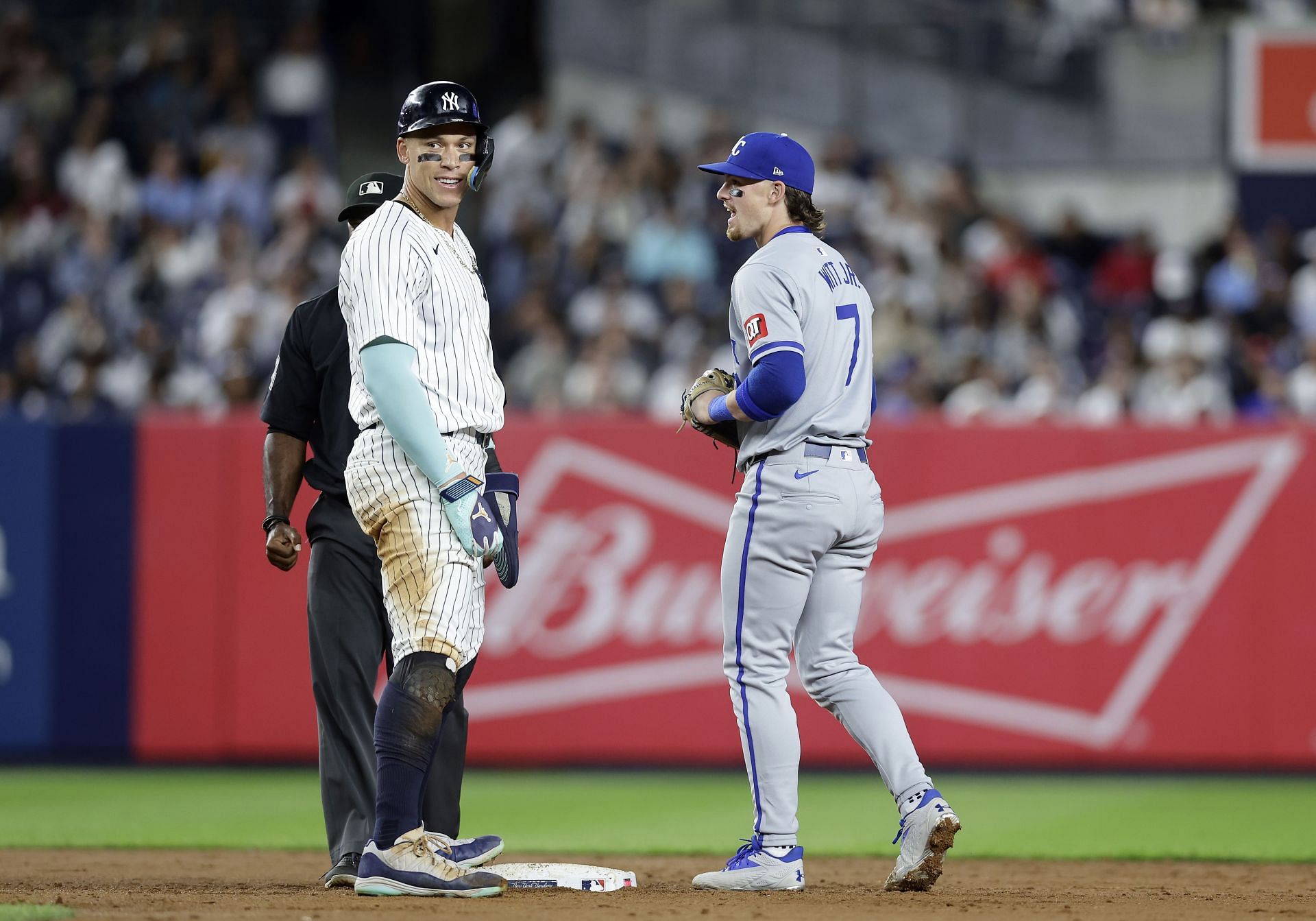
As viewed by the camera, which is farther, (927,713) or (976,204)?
(976,204)

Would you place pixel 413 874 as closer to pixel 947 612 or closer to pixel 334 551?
pixel 334 551

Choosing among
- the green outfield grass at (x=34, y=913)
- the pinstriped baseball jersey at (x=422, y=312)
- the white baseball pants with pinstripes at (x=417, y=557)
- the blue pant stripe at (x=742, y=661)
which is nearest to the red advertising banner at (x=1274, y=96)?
the blue pant stripe at (x=742, y=661)

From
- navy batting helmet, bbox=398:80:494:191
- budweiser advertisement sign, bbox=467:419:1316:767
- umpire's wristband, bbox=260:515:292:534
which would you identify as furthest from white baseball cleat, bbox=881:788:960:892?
budweiser advertisement sign, bbox=467:419:1316:767

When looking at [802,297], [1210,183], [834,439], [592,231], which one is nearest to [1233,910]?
[834,439]

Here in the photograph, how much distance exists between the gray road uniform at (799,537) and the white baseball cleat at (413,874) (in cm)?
96

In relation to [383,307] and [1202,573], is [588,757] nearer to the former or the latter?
[1202,573]

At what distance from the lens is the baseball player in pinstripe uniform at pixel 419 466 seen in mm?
5137

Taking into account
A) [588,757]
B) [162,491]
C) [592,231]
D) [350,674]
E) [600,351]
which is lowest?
[588,757]

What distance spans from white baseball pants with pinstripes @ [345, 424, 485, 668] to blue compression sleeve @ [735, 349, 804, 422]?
0.90 meters

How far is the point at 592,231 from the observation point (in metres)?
15.3

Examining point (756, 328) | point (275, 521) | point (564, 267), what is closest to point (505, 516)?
point (756, 328)

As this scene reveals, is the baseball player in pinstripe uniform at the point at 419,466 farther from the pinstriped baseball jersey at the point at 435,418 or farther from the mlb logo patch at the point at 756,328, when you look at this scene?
the mlb logo patch at the point at 756,328

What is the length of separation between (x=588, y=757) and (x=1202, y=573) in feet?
12.4

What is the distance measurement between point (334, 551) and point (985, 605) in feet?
18.2
